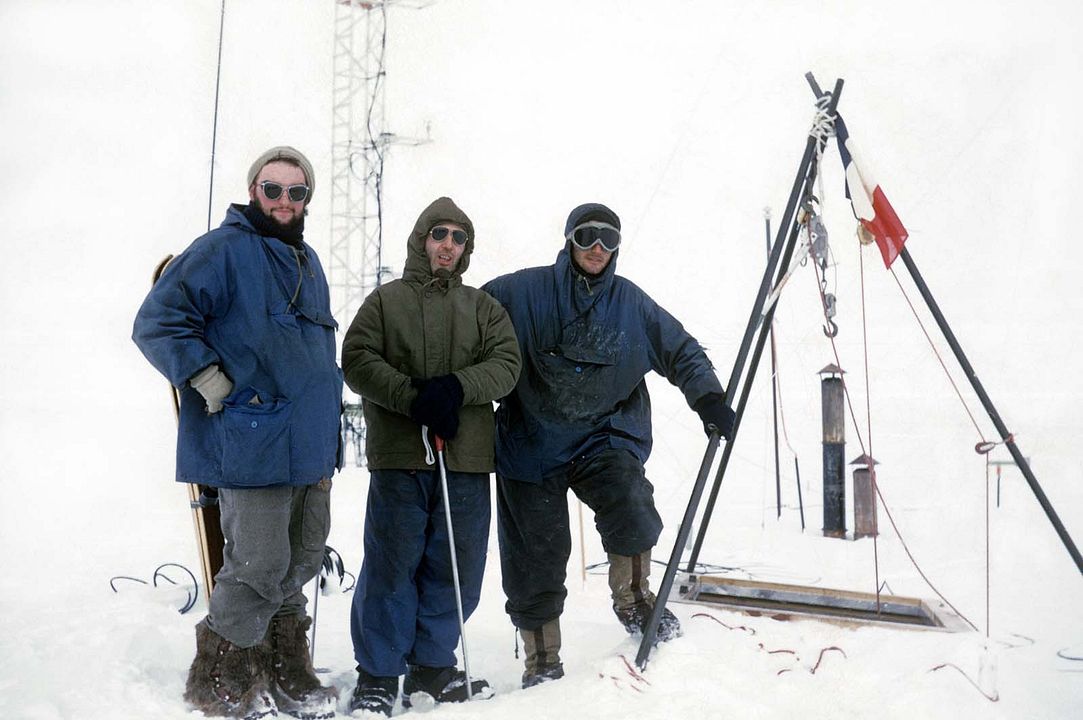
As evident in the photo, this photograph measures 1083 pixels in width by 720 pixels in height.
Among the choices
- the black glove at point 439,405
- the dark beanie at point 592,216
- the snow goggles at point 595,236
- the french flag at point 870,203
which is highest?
the french flag at point 870,203

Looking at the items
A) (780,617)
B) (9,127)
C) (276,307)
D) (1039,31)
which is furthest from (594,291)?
(1039,31)

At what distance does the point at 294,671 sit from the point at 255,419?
2.82 ft

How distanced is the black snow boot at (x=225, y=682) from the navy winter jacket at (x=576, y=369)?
107cm

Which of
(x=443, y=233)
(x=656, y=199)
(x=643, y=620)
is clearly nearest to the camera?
(x=443, y=233)

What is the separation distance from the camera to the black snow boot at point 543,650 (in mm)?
2824

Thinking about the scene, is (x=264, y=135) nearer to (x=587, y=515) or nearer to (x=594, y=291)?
(x=587, y=515)

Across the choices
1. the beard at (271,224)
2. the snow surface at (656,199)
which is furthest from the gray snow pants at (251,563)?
the snow surface at (656,199)

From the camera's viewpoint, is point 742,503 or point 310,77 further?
point 310,77

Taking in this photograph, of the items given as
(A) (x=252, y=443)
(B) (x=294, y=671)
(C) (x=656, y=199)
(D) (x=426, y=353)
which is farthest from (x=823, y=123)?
(C) (x=656, y=199)

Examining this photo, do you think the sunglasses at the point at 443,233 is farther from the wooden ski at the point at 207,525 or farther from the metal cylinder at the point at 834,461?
the metal cylinder at the point at 834,461

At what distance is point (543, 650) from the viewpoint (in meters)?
2.86

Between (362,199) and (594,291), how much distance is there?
5220 mm

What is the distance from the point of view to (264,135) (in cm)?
905

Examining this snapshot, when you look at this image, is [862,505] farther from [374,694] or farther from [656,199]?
[656,199]
